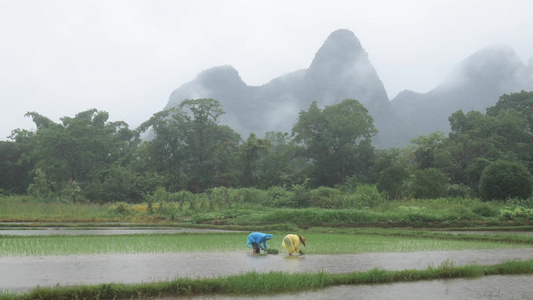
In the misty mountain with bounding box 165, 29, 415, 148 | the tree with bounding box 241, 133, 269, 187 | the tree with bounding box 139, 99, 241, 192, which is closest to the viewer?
the tree with bounding box 241, 133, 269, 187

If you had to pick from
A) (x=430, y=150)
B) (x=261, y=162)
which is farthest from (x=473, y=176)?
(x=261, y=162)

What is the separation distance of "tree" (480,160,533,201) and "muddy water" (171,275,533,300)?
18.5m

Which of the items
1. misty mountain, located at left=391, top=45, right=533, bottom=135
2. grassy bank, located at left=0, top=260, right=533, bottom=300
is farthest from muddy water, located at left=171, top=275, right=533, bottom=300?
misty mountain, located at left=391, top=45, right=533, bottom=135

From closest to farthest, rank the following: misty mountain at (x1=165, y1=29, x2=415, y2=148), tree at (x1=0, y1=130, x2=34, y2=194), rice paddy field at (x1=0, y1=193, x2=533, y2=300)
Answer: rice paddy field at (x1=0, y1=193, x2=533, y2=300) → tree at (x1=0, y1=130, x2=34, y2=194) → misty mountain at (x1=165, y1=29, x2=415, y2=148)

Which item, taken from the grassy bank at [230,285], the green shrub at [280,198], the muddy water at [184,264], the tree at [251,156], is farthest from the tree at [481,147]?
the grassy bank at [230,285]

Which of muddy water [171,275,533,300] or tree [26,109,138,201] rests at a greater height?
tree [26,109,138,201]

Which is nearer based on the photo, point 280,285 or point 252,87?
point 280,285

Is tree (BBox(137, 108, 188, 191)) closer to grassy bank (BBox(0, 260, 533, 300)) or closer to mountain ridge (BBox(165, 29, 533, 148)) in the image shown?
grassy bank (BBox(0, 260, 533, 300))

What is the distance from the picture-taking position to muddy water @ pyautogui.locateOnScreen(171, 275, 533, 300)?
7.05 metres

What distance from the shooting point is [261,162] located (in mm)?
48812

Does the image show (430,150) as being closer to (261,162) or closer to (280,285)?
(261,162)

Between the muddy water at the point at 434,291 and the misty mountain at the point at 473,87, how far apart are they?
9620 cm

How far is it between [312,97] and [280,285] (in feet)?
315

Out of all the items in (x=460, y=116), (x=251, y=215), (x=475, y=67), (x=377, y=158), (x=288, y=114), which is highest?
(x=475, y=67)
